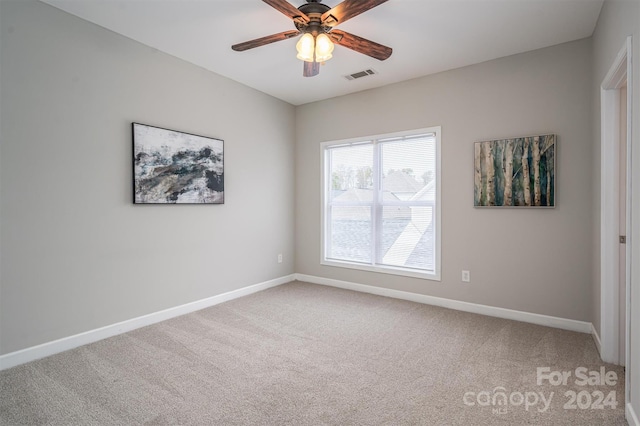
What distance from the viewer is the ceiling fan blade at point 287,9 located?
2.13m

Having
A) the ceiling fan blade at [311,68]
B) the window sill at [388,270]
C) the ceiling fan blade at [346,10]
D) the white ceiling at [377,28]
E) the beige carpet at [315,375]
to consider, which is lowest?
the beige carpet at [315,375]

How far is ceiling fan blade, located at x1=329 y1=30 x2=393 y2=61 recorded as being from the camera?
8.21ft

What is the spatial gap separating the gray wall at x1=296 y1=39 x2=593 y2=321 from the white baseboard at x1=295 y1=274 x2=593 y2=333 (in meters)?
0.06

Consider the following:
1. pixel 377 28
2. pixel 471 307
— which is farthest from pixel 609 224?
pixel 377 28

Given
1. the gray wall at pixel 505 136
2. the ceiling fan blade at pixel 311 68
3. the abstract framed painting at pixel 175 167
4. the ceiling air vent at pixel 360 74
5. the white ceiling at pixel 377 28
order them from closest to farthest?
the white ceiling at pixel 377 28
the ceiling fan blade at pixel 311 68
the gray wall at pixel 505 136
the abstract framed painting at pixel 175 167
the ceiling air vent at pixel 360 74

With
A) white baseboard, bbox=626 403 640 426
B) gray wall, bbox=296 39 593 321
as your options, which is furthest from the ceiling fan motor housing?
white baseboard, bbox=626 403 640 426

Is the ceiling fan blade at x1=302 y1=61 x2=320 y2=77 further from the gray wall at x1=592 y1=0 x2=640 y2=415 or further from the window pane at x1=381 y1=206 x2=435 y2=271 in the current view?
the window pane at x1=381 y1=206 x2=435 y2=271

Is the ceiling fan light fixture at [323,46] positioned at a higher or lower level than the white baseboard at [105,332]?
higher

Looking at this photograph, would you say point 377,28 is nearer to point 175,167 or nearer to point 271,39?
point 271,39

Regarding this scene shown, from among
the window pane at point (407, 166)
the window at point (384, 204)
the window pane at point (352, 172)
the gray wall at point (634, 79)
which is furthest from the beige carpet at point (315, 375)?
the window pane at point (352, 172)

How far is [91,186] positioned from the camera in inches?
111

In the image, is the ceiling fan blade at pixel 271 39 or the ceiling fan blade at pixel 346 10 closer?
the ceiling fan blade at pixel 346 10

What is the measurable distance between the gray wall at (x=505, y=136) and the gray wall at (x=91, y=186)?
219 centimetres

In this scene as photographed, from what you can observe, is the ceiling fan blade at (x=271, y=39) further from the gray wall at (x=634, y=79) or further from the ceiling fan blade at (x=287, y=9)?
the gray wall at (x=634, y=79)
